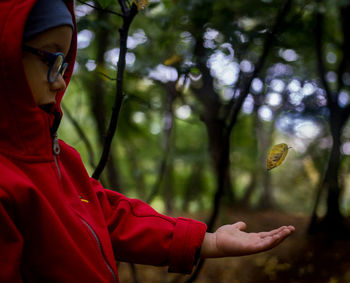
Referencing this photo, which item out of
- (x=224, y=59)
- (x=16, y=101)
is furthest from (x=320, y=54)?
(x=16, y=101)

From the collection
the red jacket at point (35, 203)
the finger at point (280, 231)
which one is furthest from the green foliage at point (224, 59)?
the finger at point (280, 231)

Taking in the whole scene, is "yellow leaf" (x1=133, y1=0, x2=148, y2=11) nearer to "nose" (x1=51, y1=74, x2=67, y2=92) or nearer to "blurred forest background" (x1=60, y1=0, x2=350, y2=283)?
"blurred forest background" (x1=60, y1=0, x2=350, y2=283)

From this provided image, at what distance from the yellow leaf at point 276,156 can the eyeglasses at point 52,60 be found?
890 mm

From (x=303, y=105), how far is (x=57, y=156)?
6.74ft

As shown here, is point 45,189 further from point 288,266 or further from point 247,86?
point 288,266

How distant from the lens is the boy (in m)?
1.03

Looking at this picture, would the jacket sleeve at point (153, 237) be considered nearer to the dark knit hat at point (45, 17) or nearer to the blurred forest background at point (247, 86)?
the blurred forest background at point (247, 86)

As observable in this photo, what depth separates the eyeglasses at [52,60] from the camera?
1110 millimetres

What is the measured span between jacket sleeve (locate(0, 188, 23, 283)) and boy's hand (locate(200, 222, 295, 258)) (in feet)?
2.26

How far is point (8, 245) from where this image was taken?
962 millimetres

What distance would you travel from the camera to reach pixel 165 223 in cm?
142

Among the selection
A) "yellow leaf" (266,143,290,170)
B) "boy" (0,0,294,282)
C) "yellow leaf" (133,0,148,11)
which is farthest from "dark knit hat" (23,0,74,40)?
"yellow leaf" (266,143,290,170)

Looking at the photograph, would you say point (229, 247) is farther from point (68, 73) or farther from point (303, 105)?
point (303, 105)

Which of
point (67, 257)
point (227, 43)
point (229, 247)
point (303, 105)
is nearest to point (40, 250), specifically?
point (67, 257)
